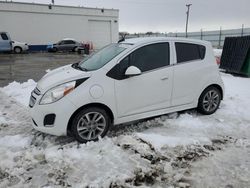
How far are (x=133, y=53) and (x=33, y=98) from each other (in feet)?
6.46

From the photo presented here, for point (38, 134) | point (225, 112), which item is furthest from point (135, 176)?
point (225, 112)

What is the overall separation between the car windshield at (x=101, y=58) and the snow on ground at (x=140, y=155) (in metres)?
Answer: 1.30

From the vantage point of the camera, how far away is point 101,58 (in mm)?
5129

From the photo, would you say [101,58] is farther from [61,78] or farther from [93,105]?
[93,105]

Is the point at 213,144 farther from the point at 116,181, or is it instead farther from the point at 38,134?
the point at 38,134

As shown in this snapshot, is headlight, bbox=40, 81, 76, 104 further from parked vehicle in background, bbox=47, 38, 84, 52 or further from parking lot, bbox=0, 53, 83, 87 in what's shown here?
parked vehicle in background, bbox=47, 38, 84, 52

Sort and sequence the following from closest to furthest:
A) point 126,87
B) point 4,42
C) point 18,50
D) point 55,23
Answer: point 126,87 < point 4,42 < point 18,50 < point 55,23

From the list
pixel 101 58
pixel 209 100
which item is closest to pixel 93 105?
pixel 101 58

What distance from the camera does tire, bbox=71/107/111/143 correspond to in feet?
14.3

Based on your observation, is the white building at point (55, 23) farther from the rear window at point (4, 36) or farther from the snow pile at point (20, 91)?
the snow pile at point (20, 91)

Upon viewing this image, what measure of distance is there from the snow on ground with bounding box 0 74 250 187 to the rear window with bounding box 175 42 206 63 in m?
1.22

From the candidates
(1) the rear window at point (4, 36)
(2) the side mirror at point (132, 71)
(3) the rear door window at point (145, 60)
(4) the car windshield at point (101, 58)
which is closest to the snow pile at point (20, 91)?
(4) the car windshield at point (101, 58)

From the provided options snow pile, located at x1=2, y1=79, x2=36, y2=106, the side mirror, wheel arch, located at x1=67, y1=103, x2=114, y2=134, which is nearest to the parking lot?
snow pile, located at x1=2, y1=79, x2=36, y2=106

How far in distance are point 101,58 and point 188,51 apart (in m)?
1.85
